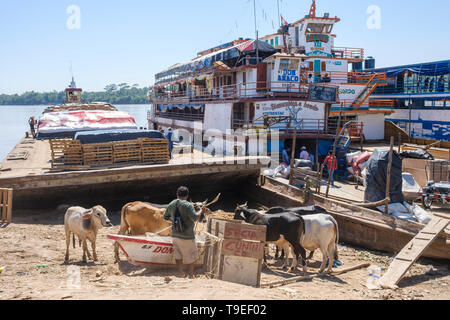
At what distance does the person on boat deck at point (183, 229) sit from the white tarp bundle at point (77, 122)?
1433cm

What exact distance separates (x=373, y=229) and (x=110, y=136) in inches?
420

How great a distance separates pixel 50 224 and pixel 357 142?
24460 mm

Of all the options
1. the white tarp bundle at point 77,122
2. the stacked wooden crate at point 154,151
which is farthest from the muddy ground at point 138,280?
the white tarp bundle at point 77,122

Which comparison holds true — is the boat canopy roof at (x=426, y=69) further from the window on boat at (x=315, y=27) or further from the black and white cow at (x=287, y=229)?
the black and white cow at (x=287, y=229)

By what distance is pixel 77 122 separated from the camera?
2181cm

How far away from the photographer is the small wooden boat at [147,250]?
8.98 m

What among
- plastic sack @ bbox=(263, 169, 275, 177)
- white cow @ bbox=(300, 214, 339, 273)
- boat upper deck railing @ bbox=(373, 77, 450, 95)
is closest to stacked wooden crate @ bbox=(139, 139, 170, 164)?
plastic sack @ bbox=(263, 169, 275, 177)

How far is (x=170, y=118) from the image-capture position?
44844 millimetres

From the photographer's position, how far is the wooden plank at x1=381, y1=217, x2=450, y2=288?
861 centimetres

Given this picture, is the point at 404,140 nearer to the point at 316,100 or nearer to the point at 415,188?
the point at 316,100

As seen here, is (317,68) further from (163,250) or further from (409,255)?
(163,250)

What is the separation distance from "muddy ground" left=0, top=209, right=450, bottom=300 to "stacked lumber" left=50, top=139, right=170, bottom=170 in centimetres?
357

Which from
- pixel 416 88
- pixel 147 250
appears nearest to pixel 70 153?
pixel 147 250
